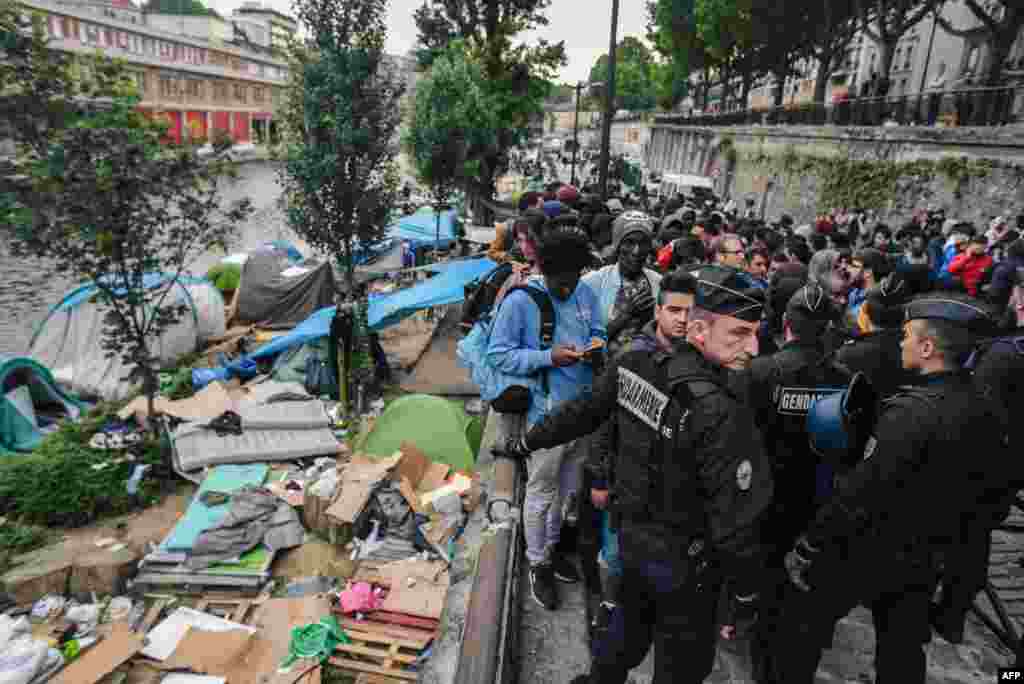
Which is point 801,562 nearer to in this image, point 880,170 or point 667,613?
point 667,613

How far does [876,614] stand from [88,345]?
43.6 ft

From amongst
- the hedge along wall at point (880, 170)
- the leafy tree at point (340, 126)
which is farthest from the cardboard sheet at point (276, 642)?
the hedge along wall at point (880, 170)

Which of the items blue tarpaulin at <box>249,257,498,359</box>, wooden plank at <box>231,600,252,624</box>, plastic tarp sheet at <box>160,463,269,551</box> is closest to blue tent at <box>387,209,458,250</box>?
blue tarpaulin at <box>249,257,498,359</box>

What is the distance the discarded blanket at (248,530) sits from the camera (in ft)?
19.5

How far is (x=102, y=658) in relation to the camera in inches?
186

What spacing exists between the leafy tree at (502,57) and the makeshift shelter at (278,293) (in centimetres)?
937

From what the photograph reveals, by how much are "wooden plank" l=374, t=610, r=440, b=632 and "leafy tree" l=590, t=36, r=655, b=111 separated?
8662 centimetres

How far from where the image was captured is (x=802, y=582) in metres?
2.47

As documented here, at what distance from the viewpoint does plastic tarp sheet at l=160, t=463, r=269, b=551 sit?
20.0 ft

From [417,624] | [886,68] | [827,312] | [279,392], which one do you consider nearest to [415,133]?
[279,392]

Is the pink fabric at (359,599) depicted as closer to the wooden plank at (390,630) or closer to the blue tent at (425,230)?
the wooden plank at (390,630)

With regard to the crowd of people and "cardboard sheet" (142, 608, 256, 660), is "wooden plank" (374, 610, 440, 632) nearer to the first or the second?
"cardboard sheet" (142, 608, 256, 660)

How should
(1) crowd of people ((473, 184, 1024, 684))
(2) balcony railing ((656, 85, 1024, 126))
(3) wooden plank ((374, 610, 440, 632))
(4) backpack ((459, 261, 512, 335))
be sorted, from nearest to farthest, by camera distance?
(1) crowd of people ((473, 184, 1024, 684))
(4) backpack ((459, 261, 512, 335))
(3) wooden plank ((374, 610, 440, 632))
(2) balcony railing ((656, 85, 1024, 126))

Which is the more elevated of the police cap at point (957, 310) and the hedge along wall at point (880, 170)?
the hedge along wall at point (880, 170)
